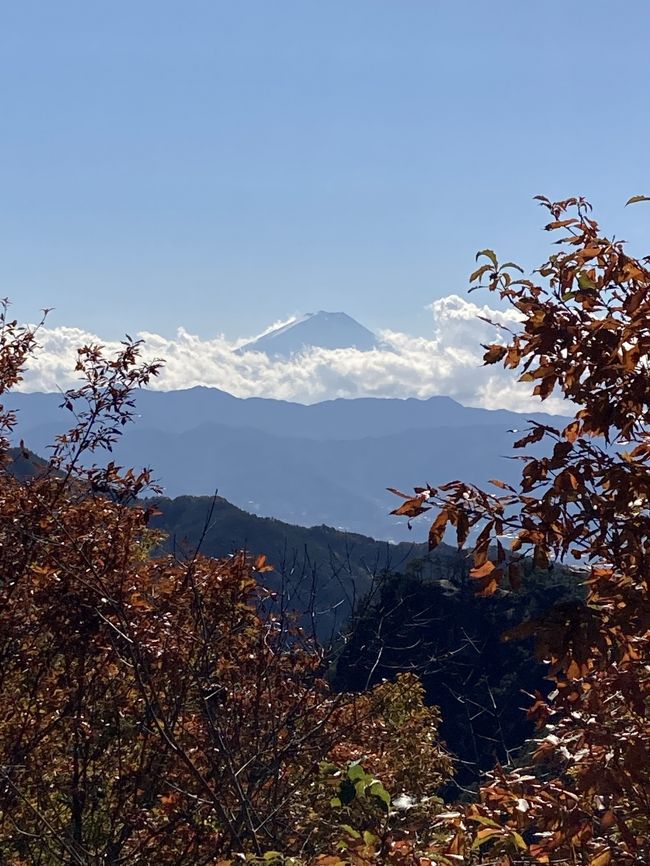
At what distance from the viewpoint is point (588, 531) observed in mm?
4082

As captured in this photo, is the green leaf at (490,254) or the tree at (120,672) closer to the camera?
the green leaf at (490,254)

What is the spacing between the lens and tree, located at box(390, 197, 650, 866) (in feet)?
13.1

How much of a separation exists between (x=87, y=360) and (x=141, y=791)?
15.3 ft

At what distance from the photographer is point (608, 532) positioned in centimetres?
426

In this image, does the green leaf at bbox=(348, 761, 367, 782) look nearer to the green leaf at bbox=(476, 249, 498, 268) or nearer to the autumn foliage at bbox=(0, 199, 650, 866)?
the autumn foliage at bbox=(0, 199, 650, 866)

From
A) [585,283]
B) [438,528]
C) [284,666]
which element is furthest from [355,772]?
[284,666]

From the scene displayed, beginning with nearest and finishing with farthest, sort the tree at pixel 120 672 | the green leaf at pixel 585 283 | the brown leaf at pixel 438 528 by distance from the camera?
the brown leaf at pixel 438 528
the green leaf at pixel 585 283
the tree at pixel 120 672

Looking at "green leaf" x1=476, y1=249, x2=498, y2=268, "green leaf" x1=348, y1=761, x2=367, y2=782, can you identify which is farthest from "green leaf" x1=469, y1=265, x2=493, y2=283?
"green leaf" x1=348, y1=761, x2=367, y2=782

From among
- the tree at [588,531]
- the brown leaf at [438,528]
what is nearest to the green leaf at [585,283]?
the tree at [588,531]

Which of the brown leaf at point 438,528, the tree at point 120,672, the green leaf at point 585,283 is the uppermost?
the green leaf at point 585,283

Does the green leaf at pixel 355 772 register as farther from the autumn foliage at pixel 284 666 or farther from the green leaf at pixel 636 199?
the green leaf at pixel 636 199

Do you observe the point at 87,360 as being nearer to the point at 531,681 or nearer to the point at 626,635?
the point at 626,635

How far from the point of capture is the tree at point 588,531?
13.1 feet

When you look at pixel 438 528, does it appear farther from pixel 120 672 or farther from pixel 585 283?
pixel 120 672
